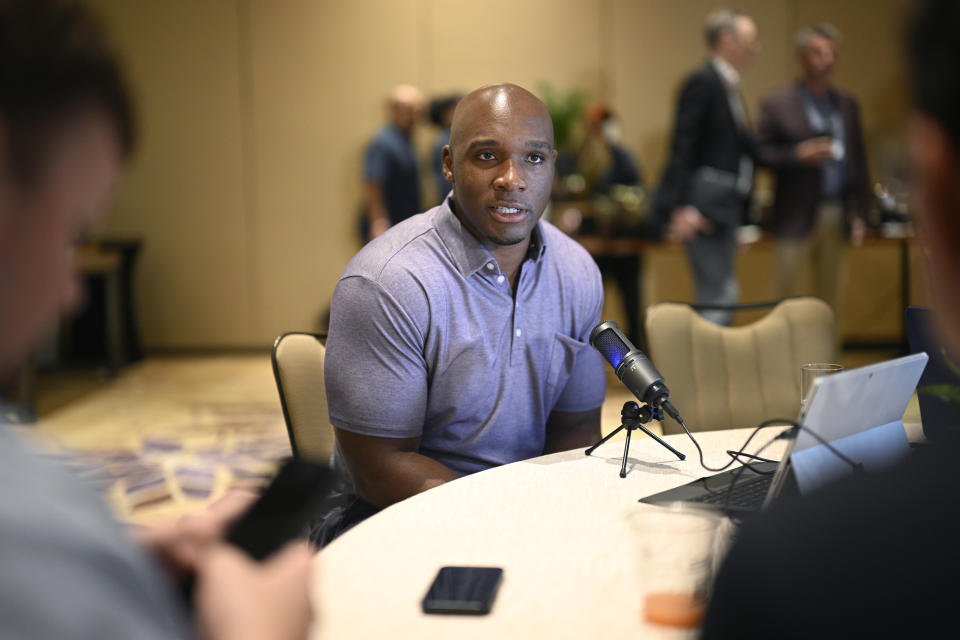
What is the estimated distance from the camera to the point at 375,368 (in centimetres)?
182

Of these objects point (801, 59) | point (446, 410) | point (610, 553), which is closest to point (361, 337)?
point (446, 410)

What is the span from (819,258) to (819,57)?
3.40ft

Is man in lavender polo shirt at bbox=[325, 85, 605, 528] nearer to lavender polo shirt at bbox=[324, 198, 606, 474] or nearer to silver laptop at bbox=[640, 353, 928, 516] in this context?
lavender polo shirt at bbox=[324, 198, 606, 474]

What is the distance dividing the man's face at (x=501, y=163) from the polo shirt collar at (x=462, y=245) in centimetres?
3

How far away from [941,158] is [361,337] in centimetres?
139

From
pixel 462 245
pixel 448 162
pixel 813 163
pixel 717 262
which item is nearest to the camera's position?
pixel 462 245

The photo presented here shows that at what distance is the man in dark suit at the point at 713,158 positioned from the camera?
431 centimetres

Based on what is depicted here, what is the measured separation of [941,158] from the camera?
0.55m

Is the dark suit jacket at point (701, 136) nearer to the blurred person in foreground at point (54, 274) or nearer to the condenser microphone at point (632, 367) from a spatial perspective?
the condenser microphone at point (632, 367)

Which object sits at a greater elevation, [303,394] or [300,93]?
[300,93]

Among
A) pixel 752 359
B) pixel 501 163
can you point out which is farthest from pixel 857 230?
pixel 501 163

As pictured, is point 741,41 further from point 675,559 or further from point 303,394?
point 675,559

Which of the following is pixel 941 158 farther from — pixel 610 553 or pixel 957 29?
pixel 610 553

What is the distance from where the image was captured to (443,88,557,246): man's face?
1985mm
